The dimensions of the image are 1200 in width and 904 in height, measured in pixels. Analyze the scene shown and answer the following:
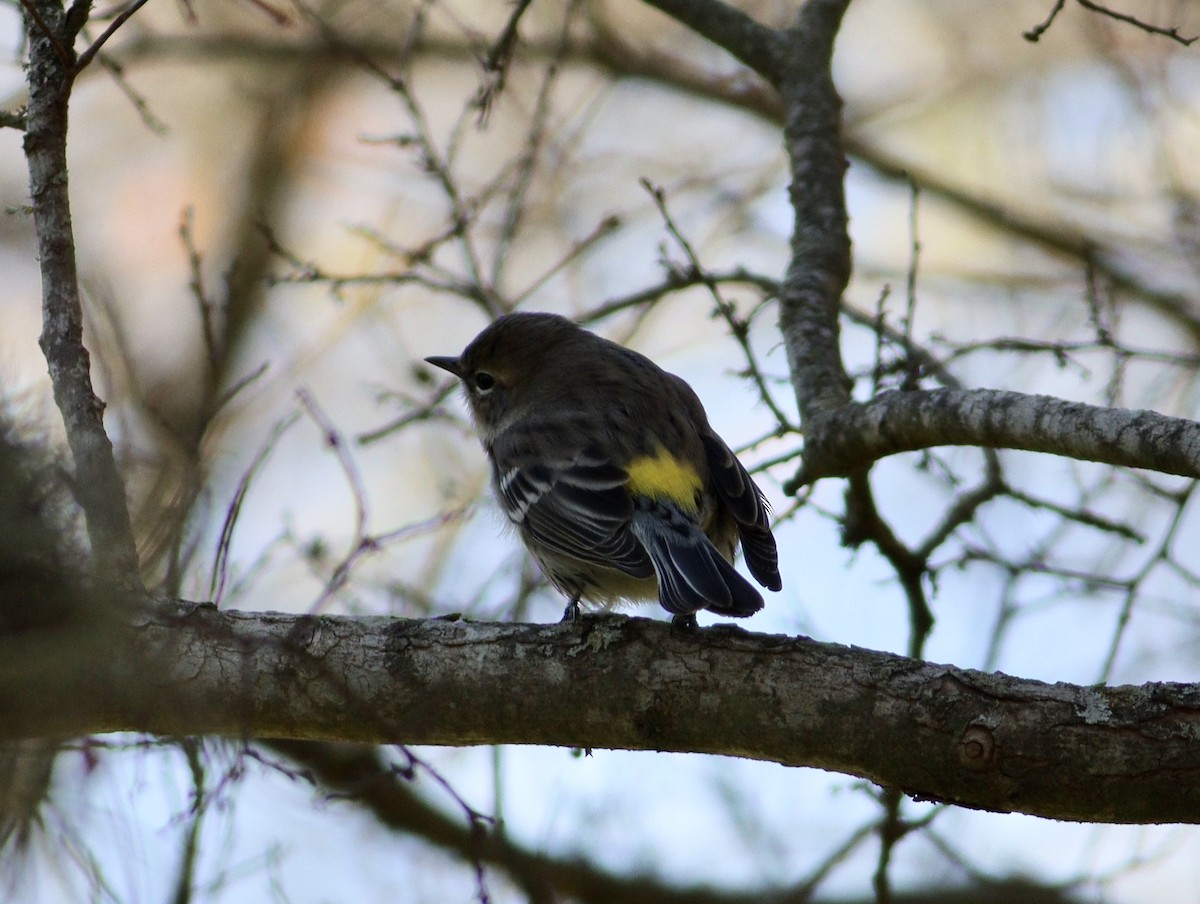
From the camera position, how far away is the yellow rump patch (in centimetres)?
643

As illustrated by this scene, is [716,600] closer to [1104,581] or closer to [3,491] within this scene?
[1104,581]

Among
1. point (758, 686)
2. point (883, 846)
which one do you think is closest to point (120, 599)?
point (758, 686)

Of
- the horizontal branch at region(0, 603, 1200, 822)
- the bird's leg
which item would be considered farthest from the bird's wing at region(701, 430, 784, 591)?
the horizontal branch at region(0, 603, 1200, 822)

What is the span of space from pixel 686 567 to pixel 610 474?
39.3 inches

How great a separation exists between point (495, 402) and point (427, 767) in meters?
4.32

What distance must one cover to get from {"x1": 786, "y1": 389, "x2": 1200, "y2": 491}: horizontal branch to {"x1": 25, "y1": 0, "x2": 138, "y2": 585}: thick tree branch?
9.54ft

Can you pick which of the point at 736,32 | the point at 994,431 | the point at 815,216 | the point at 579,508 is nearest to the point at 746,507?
the point at 579,508

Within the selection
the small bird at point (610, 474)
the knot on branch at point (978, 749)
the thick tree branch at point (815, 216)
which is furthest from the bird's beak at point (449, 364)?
the knot on branch at point (978, 749)

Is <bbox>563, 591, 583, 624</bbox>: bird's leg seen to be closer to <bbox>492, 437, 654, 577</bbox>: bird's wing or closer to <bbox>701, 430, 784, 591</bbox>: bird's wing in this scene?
<bbox>492, 437, 654, 577</bbox>: bird's wing

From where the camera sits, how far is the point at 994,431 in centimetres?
480

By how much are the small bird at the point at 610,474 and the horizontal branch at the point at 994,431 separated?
0.69 meters

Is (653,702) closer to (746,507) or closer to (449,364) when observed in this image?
(746,507)

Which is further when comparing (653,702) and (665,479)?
(665,479)

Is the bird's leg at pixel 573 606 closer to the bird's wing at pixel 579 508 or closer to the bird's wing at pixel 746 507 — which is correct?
the bird's wing at pixel 579 508
